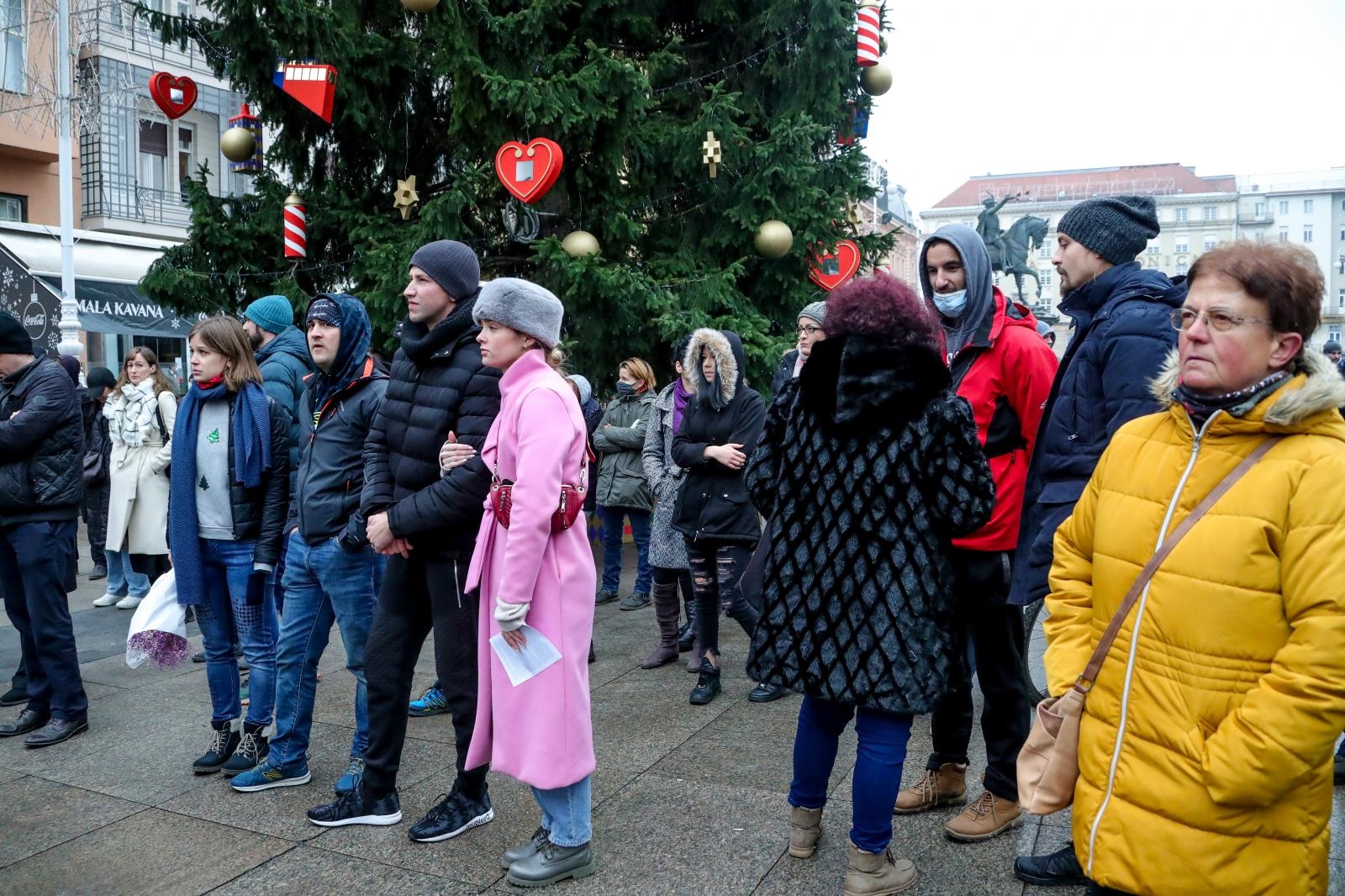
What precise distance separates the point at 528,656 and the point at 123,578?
21.7 feet

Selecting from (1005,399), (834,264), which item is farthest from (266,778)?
(834,264)

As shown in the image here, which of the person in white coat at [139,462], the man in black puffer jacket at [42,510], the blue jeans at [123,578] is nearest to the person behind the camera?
the man in black puffer jacket at [42,510]

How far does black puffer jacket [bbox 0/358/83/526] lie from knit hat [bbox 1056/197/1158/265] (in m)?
4.77

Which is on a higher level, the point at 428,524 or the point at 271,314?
the point at 271,314

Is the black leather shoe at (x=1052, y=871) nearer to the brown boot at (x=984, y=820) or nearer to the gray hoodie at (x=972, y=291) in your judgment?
the brown boot at (x=984, y=820)

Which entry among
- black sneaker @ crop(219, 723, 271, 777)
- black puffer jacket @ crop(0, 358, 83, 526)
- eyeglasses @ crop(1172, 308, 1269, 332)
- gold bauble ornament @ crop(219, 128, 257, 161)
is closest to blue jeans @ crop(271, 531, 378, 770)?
black sneaker @ crop(219, 723, 271, 777)

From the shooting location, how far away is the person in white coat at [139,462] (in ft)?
25.8

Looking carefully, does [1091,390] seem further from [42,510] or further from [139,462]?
[139,462]

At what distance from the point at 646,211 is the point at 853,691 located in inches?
325

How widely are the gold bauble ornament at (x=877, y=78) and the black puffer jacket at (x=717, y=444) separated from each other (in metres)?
5.60

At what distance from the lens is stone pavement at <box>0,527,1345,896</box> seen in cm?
354

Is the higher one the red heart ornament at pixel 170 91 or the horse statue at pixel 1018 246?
the horse statue at pixel 1018 246

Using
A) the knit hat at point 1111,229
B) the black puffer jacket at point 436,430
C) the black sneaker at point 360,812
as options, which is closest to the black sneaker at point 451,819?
the black sneaker at point 360,812

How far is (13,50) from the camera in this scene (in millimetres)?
19688
